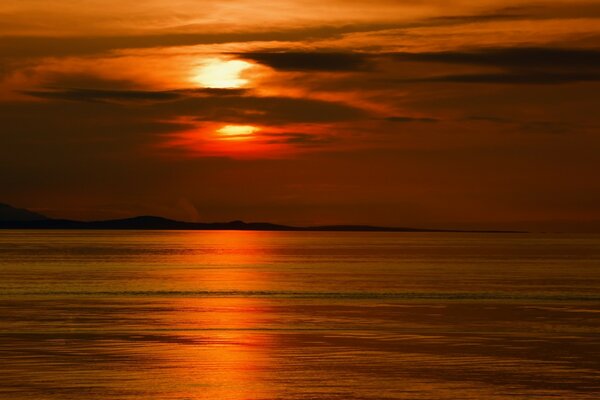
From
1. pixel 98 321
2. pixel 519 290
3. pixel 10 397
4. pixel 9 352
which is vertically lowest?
pixel 10 397

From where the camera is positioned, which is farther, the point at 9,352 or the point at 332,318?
the point at 332,318

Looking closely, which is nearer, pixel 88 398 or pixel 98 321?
pixel 88 398

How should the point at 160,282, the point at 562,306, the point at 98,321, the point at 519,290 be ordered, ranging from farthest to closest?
the point at 160,282 → the point at 519,290 → the point at 562,306 → the point at 98,321

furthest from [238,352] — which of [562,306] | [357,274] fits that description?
[357,274]

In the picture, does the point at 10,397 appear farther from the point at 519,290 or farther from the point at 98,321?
the point at 519,290

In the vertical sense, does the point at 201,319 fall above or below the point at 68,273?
below

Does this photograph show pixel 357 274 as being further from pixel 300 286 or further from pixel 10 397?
pixel 10 397

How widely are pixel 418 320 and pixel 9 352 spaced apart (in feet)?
58.7

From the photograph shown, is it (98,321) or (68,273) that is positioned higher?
(68,273)

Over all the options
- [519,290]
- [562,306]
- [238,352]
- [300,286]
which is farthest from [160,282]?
[238,352]

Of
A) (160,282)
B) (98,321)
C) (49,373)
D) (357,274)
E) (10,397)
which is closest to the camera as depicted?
(10,397)

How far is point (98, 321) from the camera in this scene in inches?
1681

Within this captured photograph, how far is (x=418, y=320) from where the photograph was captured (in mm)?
43750

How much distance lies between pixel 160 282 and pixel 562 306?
32.5 metres
